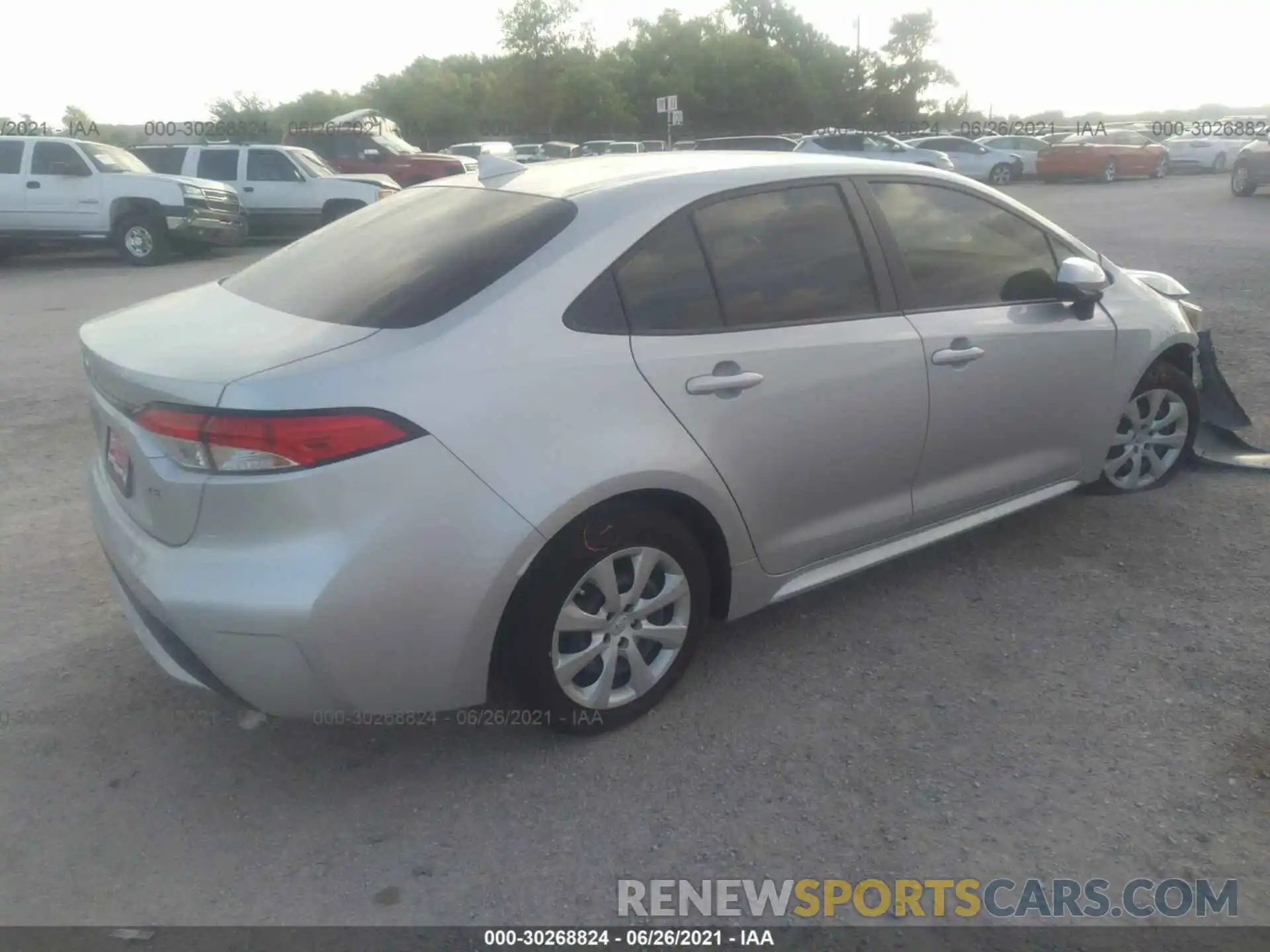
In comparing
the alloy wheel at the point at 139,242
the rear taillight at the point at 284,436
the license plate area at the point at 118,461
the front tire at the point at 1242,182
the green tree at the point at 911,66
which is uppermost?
the green tree at the point at 911,66

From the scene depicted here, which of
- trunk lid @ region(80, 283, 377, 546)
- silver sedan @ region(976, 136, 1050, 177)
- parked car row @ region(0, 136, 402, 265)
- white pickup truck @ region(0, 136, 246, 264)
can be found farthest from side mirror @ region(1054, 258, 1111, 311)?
silver sedan @ region(976, 136, 1050, 177)

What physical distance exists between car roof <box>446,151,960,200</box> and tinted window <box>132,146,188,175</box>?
16.2 meters

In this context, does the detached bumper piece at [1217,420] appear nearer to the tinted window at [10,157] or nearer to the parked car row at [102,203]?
the parked car row at [102,203]

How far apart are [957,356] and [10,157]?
51.9 feet

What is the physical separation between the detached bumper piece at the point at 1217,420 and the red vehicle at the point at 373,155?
1655cm

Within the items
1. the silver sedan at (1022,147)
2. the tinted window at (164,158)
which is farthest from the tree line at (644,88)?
the tinted window at (164,158)

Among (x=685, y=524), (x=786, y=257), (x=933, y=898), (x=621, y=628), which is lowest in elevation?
(x=933, y=898)

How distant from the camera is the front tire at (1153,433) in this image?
4.89m

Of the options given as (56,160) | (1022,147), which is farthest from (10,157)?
(1022,147)

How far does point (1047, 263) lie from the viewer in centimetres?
440

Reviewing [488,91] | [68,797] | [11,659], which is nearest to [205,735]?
[68,797]

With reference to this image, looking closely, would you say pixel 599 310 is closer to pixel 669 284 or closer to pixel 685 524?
pixel 669 284

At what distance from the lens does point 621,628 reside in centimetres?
321

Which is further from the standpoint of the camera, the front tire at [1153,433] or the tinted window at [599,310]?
the front tire at [1153,433]
